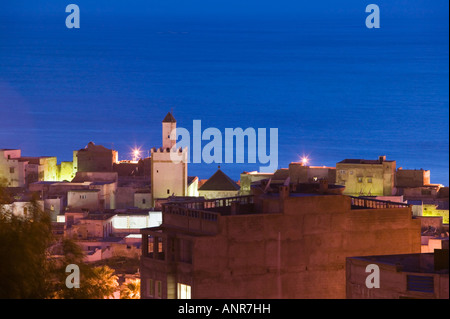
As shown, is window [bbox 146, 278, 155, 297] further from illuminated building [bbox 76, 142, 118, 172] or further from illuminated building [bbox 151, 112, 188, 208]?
illuminated building [bbox 76, 142, 118, 172]

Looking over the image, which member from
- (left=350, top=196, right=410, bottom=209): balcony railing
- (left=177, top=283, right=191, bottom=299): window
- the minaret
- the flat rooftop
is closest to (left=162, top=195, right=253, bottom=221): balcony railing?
(left=177, top=283, right=191, bottom=299): window

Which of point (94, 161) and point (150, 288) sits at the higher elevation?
point (94, 161)

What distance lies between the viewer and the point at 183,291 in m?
23.7

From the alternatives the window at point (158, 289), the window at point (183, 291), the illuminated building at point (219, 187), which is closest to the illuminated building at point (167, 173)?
the illuminated building at point (219, 187)

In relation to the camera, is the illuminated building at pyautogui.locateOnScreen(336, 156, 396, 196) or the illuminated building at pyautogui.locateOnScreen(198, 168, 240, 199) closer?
the illuminated building at pyautogui.locateOnScreen(336, 156, 396, 196)

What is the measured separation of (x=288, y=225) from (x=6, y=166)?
3096 cm

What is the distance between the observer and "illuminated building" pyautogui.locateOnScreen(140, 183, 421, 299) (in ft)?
77.2

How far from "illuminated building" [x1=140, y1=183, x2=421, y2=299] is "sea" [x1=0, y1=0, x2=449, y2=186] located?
3077cm

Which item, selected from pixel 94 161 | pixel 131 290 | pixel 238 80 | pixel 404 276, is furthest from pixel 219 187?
pixel 238 80

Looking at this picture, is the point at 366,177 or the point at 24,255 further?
the point at 366,177

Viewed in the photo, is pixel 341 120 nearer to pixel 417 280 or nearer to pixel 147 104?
pixel 147 104

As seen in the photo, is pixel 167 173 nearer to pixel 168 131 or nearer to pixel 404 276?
pixel 168 131

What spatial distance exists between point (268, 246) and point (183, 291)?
1.75 metres

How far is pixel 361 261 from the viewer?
20.9m
